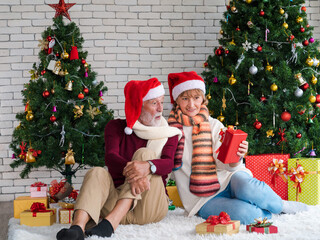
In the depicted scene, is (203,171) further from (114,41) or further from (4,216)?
(114,41)

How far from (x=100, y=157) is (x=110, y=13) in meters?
1.74

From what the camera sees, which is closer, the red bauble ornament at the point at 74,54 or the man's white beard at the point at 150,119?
the man's white beard at the point at 150,119

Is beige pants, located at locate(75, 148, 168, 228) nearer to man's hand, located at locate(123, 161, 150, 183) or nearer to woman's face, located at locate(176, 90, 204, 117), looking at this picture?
man's hand, located at locate(123, 161, 150, 183)

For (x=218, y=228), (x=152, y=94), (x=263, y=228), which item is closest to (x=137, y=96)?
(x=152, y=94)

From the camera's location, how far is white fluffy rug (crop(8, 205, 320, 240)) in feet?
7.52

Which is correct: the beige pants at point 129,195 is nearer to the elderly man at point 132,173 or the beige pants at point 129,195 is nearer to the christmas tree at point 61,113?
the elderly man at point 132,173

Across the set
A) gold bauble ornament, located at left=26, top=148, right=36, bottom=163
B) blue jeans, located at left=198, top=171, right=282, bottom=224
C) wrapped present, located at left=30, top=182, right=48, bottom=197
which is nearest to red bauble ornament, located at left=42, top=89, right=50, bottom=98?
gold bauble ornament, located at left=26, top=148, right=36, bottom=163

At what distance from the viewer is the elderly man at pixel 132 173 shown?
238cm

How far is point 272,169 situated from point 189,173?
839 mm

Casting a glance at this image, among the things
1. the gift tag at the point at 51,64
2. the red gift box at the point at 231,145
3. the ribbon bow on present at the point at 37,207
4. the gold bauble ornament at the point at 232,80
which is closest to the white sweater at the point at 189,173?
the red gift box at the point at 231,145

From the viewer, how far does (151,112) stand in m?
2.88

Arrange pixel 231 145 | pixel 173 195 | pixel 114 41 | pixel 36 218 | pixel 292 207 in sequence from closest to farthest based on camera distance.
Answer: pixel 231 145
pixel 36 218
pixel 292 207
pixel 173 195
pixel 114 41

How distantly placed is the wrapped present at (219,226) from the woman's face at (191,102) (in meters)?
0.83

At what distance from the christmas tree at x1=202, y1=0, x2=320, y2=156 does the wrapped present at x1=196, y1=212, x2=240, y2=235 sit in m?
1.36
